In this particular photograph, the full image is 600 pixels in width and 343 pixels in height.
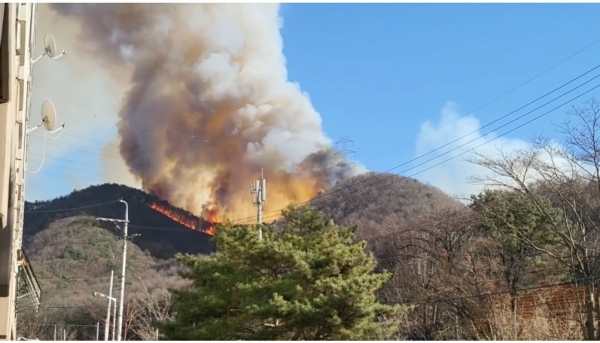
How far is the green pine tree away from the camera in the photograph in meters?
9.47

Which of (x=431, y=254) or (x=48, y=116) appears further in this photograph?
(x=431, y=254)

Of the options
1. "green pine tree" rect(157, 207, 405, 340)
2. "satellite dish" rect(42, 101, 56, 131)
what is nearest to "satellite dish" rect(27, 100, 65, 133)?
"satellite dish" rect(42, 101, 56, 131)

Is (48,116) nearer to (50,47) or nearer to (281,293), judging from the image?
(50,47)

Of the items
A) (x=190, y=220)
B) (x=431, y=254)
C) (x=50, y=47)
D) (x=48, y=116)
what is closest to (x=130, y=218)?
(x=190, y=220)

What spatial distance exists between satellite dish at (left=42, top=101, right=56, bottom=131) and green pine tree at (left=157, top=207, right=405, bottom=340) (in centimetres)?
426

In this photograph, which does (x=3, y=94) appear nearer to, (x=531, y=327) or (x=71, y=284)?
(x=531, y=327)

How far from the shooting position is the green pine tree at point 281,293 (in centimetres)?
947

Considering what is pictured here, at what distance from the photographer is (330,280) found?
9516mm

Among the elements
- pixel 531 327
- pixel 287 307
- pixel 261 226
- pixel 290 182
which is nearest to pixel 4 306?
pixel 287 307

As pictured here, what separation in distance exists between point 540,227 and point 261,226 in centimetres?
554

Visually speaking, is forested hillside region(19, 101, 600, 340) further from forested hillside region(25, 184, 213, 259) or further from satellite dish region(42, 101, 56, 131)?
satellite dish region(42, 101, 56, 131)

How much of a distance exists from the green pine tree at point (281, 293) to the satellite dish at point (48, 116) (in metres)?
4.26

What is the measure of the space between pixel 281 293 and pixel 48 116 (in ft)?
15.5

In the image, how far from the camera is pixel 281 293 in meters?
9.73
